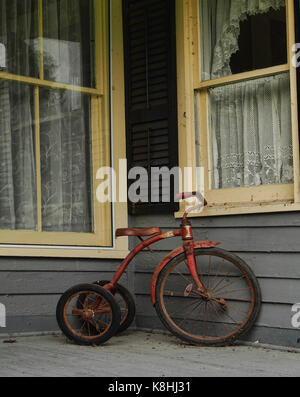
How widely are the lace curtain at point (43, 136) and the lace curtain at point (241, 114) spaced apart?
3.51ft

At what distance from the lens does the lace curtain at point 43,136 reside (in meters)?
5.48

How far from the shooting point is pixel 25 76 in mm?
5594

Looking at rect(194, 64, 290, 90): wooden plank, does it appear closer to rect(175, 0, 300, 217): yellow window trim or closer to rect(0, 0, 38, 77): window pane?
rect(175, 0, 300, 217): yellow window trim

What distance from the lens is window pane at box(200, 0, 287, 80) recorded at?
5.20 meters

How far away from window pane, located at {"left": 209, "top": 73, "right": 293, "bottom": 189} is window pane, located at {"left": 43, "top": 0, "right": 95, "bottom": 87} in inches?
43.2

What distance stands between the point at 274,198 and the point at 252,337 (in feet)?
3.17

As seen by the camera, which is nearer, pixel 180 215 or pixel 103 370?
pixel 103 370

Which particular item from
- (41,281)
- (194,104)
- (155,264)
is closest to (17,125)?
(41,281)

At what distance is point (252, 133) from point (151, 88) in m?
0.99

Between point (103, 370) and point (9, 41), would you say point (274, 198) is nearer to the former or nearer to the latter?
point (103, 370)

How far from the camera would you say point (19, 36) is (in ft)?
18.3

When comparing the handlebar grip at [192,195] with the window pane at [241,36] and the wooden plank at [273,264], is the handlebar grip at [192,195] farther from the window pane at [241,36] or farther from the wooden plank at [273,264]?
the window pane at [241,36]
